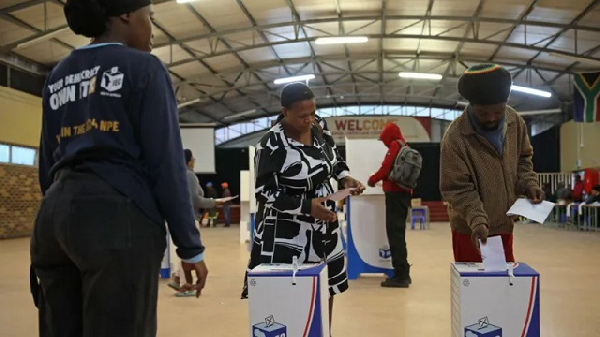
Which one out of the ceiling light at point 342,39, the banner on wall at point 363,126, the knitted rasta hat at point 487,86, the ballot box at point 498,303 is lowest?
the ballot box at point 498,303

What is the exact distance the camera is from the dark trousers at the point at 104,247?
1.30m

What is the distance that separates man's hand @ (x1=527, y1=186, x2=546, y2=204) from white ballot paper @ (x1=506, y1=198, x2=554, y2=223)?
2 centimetres

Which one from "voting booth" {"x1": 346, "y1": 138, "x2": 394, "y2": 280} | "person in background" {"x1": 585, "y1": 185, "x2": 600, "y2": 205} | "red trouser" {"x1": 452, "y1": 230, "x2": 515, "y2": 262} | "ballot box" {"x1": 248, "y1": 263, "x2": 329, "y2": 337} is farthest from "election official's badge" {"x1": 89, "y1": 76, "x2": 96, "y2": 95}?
"person in background" {"x1": 585, "y1": 185, "x2": 600, "y2": 205}

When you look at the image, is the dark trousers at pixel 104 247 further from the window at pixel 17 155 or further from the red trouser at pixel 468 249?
the window at pixel 17 155

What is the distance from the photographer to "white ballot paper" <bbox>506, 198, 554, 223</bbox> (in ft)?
7.16

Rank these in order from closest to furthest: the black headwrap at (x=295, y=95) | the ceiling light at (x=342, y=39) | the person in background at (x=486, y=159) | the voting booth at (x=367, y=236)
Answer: the person in background at (x=486, y=159) < the black headwrap at (x=295, y=95) < the voting booth at (x=367, y=236) < the ceiling light at (x=342, y=39)

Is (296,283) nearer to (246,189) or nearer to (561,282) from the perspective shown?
(561,282)

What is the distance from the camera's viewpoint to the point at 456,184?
2.36 meters

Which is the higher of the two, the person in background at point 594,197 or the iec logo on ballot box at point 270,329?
the person in background at point 594,197

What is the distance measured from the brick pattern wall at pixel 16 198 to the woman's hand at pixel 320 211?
42.0 ft

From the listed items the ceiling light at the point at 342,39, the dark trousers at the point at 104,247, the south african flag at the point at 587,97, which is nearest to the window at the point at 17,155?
the ceiling light at the point at 342,39

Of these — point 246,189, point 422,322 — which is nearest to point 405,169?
point 422,322

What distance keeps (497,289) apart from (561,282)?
381 cm

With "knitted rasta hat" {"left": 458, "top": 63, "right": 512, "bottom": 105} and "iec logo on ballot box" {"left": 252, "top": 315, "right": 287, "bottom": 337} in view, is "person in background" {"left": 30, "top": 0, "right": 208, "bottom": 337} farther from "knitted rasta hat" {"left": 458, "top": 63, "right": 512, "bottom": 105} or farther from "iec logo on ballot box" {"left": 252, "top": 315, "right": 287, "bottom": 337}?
"knitted rasta hat" {"left": 458, "top": 63, "right": 512, "bottom": 105}
